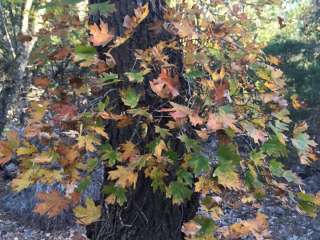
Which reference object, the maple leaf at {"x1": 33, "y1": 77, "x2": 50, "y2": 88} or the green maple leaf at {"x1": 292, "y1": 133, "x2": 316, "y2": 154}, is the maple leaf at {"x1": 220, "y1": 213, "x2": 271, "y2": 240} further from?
the maple leaf at {"x1": 33, "y1": 77, "x2": 50, "y2": 88}

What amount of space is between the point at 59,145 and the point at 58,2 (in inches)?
25.5

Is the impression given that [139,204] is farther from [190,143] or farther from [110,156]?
[190,143]

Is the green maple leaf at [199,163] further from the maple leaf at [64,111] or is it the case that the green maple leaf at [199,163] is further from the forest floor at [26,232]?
the forest floor at [26,232]

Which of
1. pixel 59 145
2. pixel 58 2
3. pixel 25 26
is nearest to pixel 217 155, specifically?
pixel 59 145

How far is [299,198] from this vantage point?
2.23 metres

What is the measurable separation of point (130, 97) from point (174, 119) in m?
0.19

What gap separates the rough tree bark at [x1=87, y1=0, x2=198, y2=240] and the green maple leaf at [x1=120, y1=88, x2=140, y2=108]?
184mm

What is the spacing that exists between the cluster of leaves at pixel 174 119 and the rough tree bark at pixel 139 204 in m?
0.08

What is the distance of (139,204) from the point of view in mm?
2432

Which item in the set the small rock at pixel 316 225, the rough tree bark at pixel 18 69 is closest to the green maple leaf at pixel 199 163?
the small rock at pixel 316 225

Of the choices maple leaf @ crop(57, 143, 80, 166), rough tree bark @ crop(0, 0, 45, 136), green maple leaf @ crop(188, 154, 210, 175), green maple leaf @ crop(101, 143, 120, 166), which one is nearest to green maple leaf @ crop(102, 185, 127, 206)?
green maple leaf @ crop(101, 143, 120, 166)

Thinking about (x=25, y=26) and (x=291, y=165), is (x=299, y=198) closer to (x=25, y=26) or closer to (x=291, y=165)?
(x=291, y=165)

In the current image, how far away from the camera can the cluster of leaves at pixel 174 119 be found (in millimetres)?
1982

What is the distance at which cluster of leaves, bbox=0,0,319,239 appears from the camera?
1982 mm
